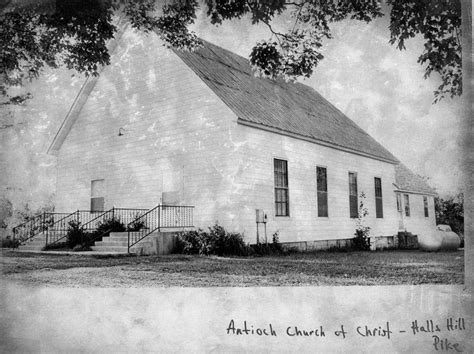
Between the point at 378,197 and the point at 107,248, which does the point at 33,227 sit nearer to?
the point at 107,248

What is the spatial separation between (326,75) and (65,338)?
13.3ft

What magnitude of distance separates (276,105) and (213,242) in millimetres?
2519

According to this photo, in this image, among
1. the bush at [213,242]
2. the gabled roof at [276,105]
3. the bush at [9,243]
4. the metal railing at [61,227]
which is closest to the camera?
the bush at [9,243]

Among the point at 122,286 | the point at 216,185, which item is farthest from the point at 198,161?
the point at 122,286

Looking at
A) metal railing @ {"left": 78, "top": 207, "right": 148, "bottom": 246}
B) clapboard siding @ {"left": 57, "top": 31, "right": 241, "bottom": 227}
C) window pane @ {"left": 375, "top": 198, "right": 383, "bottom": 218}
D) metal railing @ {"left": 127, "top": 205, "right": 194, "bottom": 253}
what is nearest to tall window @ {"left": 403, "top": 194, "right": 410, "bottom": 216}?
window pane @ {"left": 375, "top": 198, "right": 383, "bottom": 218}

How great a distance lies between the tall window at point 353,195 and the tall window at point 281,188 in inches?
51.0

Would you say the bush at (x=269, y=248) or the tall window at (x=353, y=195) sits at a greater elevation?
the tall window at (x=353, y=195)

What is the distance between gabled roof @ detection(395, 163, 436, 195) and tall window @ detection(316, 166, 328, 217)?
172cm

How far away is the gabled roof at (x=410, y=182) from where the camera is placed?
5502mm

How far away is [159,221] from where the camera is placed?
26.0 ft

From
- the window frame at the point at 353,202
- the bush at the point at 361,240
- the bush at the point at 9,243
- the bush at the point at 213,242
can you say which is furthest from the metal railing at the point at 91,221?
the window frame at the point at 353,202

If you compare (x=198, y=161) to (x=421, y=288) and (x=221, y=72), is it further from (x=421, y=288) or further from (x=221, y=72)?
(x=421, y=288)

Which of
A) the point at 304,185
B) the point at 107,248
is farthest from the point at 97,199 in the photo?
the point at 304,185

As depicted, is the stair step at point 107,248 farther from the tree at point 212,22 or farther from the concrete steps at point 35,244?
the tree at point 212,22
